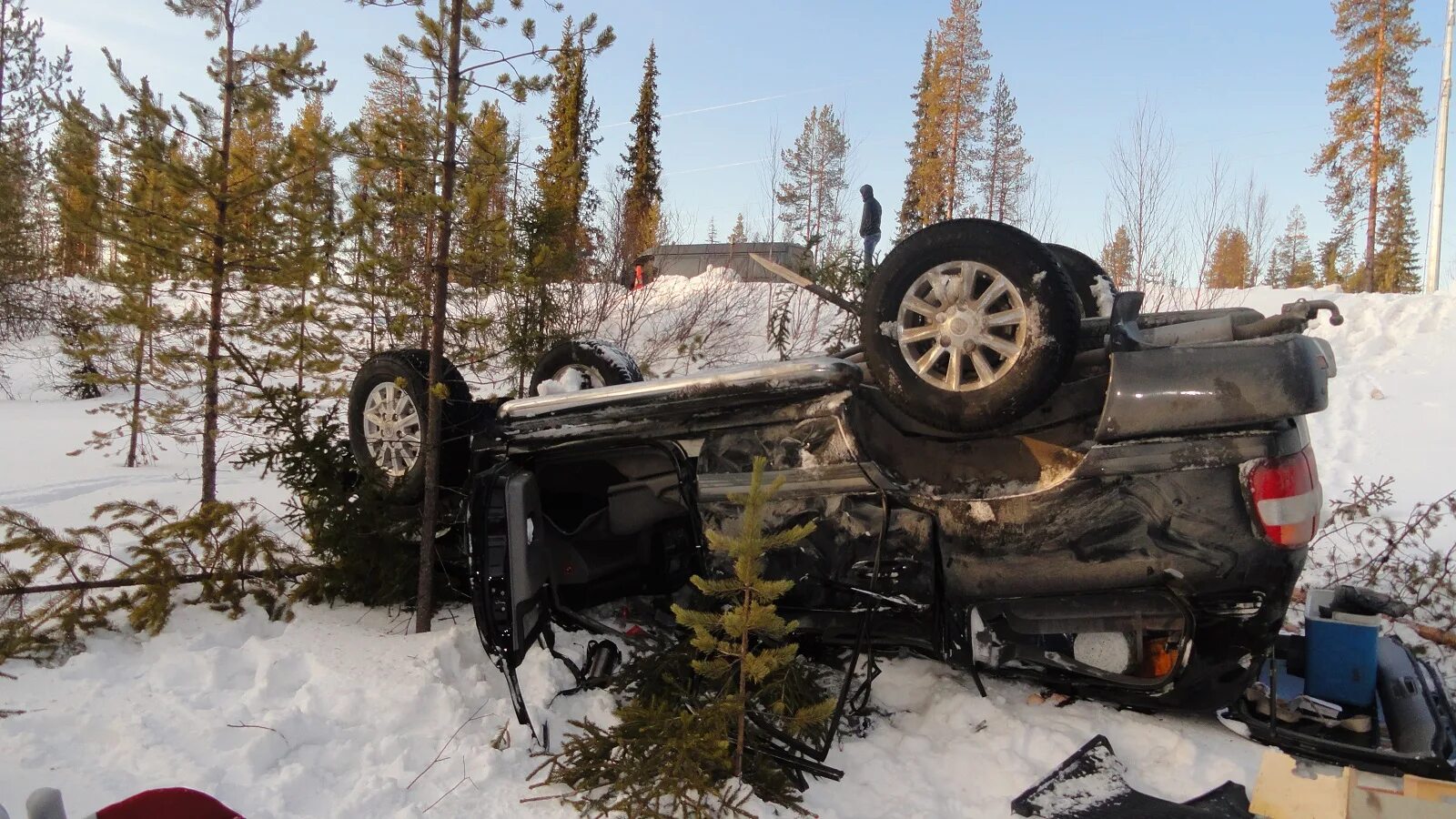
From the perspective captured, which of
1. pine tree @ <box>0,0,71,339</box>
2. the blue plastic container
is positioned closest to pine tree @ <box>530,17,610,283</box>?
the blue plastic container

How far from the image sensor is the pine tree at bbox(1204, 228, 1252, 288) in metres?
16.8

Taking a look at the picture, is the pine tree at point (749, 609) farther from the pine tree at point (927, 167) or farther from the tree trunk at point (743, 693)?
the pine tree at point (927, 167)

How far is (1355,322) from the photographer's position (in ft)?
48.3

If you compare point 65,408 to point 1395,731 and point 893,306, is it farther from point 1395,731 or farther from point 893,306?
point 1395,731

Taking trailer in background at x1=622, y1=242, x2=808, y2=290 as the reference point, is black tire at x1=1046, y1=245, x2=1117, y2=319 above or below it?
below

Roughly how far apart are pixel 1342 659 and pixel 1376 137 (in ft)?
103

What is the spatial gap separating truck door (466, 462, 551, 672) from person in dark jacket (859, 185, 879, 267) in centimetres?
836

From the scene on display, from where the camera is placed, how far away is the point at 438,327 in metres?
4.53

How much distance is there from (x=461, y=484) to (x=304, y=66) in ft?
14.4

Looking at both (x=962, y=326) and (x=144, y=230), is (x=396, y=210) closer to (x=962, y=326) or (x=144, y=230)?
(x=144, y=230)

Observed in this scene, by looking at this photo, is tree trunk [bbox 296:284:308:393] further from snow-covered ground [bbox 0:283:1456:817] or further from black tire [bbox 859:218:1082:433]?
black tire [bbox 859:218:1082:433]

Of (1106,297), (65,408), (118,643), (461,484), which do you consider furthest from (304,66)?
(65,408)

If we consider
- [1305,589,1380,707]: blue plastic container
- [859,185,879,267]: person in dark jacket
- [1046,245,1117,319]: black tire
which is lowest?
[1305,589,1380,707]: blue plastic container

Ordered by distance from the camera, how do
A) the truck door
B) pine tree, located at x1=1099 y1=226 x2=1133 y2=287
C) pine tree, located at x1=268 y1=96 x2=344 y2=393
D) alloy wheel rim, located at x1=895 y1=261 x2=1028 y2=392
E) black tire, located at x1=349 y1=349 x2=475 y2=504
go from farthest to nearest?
pine tree, located at x1=1099 y1=226 x2=1133 y2=287 < pine tree, located at x1=268 y1=96 x2=344 y2=393 < black tire, located at x1=349 y1=349 x2=475 y2=504 < the truck door < alloy wheel rim, located at x1=895 y1=261 x2=1028 y2=392
